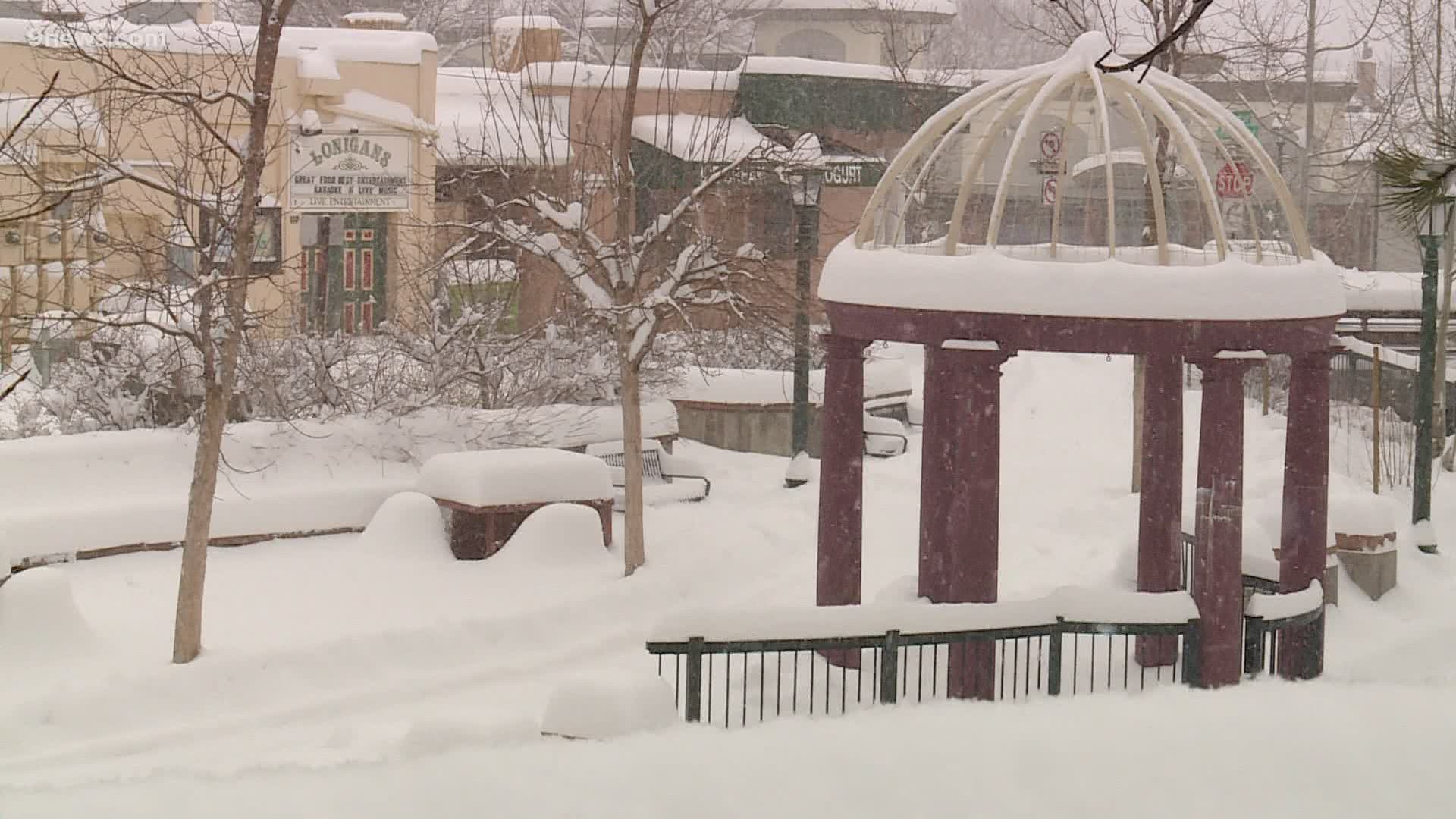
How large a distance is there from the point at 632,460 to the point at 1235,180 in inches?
228

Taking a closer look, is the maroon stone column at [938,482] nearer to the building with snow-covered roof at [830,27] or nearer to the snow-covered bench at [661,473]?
the snow-covered bench at [661,473]

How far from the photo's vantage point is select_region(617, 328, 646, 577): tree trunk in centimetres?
1481

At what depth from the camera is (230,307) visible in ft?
38.5

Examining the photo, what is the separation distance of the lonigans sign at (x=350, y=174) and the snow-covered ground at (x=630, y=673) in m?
5.88

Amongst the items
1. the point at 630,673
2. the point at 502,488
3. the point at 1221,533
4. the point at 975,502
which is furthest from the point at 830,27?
the point at 630,673

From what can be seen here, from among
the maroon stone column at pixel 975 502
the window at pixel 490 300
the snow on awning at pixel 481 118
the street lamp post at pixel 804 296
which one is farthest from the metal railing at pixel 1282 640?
the snow on awning at pixel 481 118

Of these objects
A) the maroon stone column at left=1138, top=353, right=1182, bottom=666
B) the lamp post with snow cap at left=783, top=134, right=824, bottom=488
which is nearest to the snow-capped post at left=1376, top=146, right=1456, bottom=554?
the maroon stone column at left=1138, top=353, right=1182, bottom=666

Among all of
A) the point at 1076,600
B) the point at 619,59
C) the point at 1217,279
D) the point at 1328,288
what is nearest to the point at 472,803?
the point at 1076,600

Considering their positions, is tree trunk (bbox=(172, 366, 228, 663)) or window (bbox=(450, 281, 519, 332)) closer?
tree trunk (bbox=(172, 366, 228, 663))

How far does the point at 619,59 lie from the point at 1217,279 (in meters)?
31.7

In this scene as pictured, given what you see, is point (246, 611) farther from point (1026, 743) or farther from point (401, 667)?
point (1026, 743)

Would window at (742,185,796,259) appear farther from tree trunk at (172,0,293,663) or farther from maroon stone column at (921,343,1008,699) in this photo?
maroon stone column at (921,343,1008,699)

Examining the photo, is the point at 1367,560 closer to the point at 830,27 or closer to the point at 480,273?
the point at 480,273

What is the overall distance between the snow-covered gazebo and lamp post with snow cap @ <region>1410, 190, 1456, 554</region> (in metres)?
3.58
